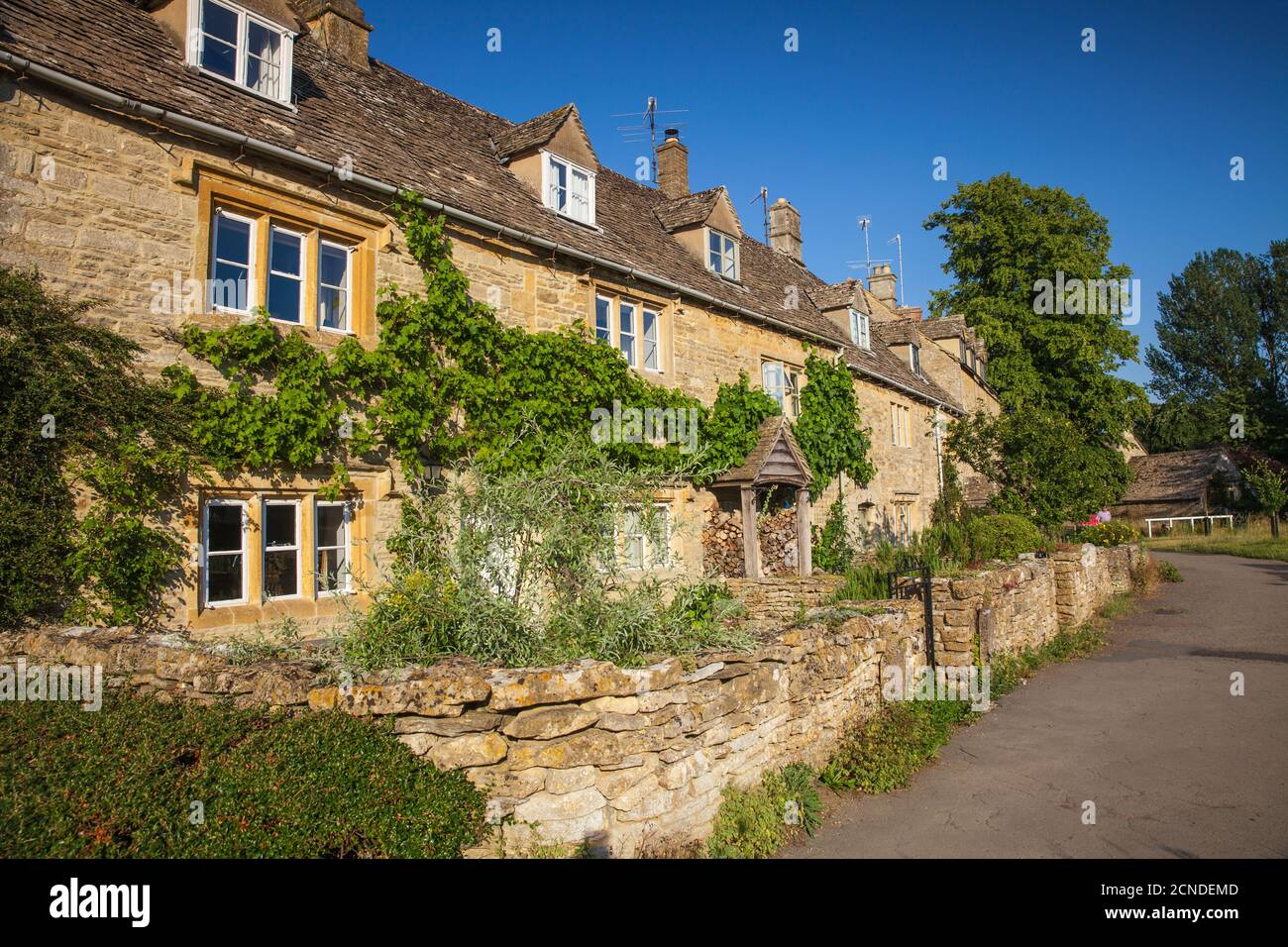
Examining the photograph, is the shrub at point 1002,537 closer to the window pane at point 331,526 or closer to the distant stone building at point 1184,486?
the window pane at point 331,526

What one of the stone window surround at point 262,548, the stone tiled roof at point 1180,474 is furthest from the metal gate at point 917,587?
the stone tiled roof at point 1180,474

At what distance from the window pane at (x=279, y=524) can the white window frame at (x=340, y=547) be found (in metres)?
0.25

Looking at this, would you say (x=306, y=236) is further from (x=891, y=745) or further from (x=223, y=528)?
(x=891, y=745)

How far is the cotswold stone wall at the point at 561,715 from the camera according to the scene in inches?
207

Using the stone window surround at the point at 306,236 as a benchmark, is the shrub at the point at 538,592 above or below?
below

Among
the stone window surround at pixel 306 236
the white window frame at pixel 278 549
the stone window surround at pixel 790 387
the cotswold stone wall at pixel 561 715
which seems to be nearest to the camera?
the cotswold stone wall at pixel 561 715

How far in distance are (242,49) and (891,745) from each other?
11.3 m

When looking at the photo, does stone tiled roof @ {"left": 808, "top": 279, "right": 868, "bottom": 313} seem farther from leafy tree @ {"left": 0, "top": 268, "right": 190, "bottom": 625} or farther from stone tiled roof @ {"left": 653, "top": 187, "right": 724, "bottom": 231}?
leafy tree @ {"left": 0, "top": 268, "right": 190, "bottom": 625}

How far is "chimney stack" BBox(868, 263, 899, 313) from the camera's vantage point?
3438cm

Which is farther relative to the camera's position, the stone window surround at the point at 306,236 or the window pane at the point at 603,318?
the window pane at the point at 603,318

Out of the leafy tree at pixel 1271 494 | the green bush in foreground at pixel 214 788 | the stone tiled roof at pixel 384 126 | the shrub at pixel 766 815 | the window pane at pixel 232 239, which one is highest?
the stone tiled roof at pixel 384 126
